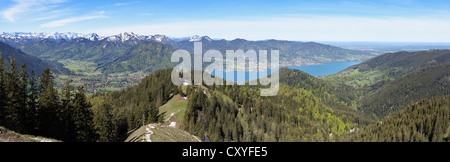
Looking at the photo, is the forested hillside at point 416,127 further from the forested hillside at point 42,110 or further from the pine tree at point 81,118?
the forested hillside at point 42,110

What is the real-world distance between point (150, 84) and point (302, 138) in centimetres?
8327

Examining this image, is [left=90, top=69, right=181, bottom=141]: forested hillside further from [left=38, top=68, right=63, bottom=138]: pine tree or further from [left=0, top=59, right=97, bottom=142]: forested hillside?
[left=38, top=68, right=63, bottom=138]: pine tree

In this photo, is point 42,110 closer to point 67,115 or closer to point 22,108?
point 22,108

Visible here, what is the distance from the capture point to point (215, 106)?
93.5 meters

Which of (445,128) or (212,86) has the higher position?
(212,86)

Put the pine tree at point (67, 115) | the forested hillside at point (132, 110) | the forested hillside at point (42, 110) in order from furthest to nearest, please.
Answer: the forested hillside at point (132, 110)
the pine tree at point (67, 115)
the forested hillside at point (42, 110)

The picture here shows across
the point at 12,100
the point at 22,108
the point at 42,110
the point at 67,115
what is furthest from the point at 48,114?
the point at 12,100

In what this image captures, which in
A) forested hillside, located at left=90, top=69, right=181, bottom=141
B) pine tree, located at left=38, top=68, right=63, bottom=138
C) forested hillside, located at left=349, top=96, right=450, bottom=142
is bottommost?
forested hillside, located at left=349, top=96, right=450, bottom=142

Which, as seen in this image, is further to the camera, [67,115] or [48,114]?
[67,115]

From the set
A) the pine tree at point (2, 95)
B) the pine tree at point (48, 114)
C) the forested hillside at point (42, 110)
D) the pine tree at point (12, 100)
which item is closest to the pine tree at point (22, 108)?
the forested hillside at point (42, 110)

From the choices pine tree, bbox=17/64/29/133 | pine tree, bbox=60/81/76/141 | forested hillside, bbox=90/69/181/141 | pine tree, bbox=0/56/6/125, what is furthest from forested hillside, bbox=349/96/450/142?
pine tree, bbox=0/56/6/125
